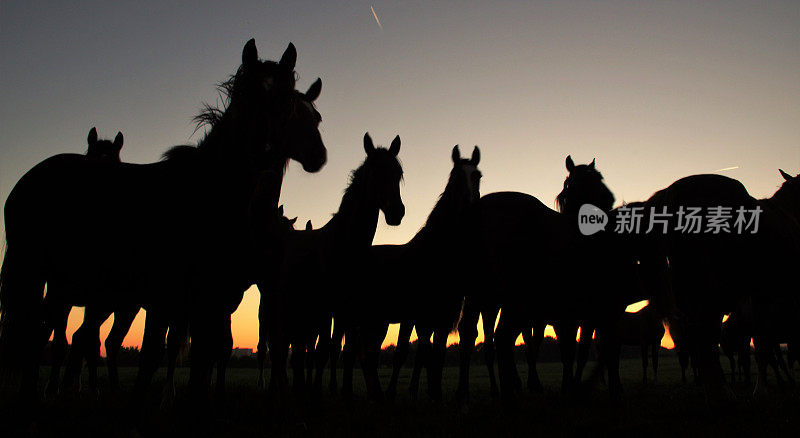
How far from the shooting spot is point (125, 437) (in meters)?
3.74

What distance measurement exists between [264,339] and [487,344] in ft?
17.8

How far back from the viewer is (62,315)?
621 cm

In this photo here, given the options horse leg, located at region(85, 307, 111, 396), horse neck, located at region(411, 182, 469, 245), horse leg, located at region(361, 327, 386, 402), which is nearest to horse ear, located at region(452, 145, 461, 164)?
horse neck, located at region(411, 182, 469, 245)

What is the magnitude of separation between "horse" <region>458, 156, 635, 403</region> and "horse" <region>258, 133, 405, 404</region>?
5.39 feet

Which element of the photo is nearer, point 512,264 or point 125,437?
point 125,437

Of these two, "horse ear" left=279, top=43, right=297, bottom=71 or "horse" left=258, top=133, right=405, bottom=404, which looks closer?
"horse ear" left=279, top=43, right=297, bottom=71

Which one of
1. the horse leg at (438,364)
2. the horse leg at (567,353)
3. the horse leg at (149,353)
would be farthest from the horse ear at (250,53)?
the horse leg at (567,353)

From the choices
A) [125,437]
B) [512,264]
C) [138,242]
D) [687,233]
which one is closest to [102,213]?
[138,242]

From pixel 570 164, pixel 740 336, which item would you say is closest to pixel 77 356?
pixel 570 164

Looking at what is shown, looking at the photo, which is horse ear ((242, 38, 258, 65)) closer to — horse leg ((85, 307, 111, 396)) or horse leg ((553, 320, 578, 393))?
horse leg ((85, 307, 111, 396))

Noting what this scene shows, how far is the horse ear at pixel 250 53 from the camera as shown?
4.45 m

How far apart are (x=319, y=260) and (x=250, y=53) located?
320cm

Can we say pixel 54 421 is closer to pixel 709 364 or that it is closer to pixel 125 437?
pixel 125 437

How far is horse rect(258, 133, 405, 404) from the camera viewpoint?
22.1 ft
